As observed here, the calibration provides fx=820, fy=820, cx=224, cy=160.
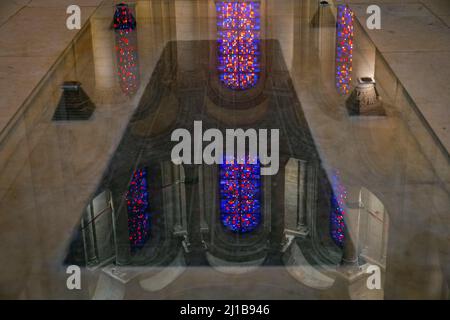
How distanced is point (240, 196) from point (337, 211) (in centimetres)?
60

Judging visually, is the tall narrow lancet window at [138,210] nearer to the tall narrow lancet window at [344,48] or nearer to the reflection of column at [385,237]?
the reflection of column at [385,237]

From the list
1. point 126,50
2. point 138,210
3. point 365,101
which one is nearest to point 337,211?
point 138,210

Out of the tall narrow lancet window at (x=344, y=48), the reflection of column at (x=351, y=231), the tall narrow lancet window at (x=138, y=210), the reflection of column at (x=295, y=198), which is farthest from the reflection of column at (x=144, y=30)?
the reflection of column at (x=351, y=231)

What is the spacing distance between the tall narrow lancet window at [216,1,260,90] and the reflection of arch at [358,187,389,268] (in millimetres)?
2021

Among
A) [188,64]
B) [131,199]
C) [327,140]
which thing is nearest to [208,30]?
[188,64]

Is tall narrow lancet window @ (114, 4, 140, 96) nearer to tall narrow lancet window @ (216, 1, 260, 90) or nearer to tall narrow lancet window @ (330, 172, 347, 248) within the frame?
tall narrow lancet window @ (216, 1, 260, 90)

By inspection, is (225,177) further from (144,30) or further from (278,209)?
(144,30)

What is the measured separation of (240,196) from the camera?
4.89m

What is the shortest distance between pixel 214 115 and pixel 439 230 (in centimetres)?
209

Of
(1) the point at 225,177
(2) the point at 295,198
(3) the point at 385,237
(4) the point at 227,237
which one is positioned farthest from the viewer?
(1) the point at 225,177

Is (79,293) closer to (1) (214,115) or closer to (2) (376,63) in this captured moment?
(1) (214,115)

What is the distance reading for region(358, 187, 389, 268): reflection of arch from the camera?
4.22m

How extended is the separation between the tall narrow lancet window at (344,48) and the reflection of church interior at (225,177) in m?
0.03

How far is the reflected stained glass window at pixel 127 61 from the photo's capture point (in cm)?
651
